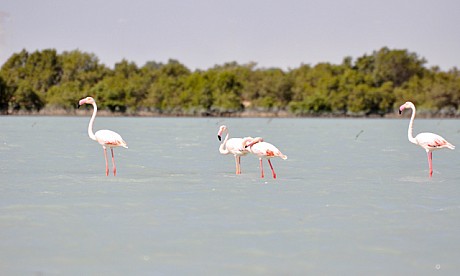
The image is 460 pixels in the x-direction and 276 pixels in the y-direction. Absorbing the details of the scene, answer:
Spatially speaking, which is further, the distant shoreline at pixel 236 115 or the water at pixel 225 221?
the distant shoreline at pixel 236 115

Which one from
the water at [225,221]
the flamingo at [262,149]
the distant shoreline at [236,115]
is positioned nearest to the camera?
the water at [225,221]

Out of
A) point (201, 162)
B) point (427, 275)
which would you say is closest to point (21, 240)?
point (427, 275)

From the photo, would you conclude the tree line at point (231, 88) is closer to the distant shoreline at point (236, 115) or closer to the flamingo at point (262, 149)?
the distant shoreline at point (236, 115)

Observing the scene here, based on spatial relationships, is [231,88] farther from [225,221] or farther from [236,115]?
[225,221]

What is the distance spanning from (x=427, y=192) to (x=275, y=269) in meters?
6.61

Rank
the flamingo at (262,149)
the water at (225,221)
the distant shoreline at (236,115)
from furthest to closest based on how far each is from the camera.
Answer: the distant shoreline at (236,115) < the flamingo at (262,149) < the water at (225,221)

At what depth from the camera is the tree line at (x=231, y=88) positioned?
11688 cm

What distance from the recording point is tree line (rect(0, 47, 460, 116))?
383 feet

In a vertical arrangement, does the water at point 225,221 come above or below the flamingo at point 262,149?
below

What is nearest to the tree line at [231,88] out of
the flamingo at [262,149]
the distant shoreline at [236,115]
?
the distant shoreline at [236,115]

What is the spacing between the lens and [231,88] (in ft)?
405

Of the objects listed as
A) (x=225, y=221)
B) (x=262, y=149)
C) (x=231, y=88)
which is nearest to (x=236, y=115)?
→ (x=231, y=88)

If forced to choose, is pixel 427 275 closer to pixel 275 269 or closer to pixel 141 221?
pixel 275 269

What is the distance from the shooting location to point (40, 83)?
136625 mm
